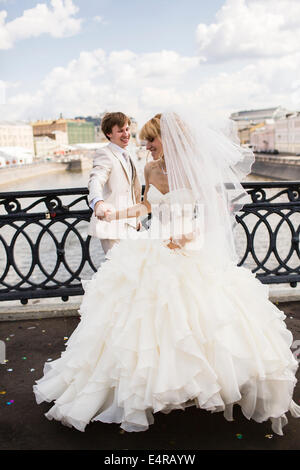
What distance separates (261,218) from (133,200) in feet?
5.78

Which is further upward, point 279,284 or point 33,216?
point 33,216

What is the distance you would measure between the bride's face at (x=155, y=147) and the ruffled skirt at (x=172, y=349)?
1.73 feet

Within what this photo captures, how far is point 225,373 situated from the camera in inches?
89.7

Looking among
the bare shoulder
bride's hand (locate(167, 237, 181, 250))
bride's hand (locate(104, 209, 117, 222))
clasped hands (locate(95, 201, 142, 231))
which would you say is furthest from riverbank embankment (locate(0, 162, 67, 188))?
bride's hand (locate(167, 237, 181, 250))

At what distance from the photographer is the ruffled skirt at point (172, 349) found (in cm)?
227

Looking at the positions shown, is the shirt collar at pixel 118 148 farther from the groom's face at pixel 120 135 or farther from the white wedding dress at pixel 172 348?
the white wedding dress at pixel 172 348

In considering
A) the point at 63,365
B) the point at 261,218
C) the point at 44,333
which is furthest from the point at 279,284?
the point at 63,365

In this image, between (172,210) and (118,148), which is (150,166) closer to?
(172,210)

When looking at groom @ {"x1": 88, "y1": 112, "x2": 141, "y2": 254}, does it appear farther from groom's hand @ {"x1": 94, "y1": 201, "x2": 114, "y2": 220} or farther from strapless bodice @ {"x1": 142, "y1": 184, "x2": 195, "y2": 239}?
strapless bodice @ {"x1": 142, "y1": 184, "x2": 195, "y2": 239}

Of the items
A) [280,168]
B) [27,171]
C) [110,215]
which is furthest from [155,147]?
[27,171]

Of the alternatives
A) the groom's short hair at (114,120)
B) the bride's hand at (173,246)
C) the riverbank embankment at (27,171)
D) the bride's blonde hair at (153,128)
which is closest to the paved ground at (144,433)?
the bride's hand at (173,246)

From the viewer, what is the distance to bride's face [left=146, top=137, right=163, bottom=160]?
2451 millimetres

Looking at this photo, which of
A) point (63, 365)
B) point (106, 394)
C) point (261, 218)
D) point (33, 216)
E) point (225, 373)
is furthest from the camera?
point (261, 218)

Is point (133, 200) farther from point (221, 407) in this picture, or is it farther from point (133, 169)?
point (221, 407)
